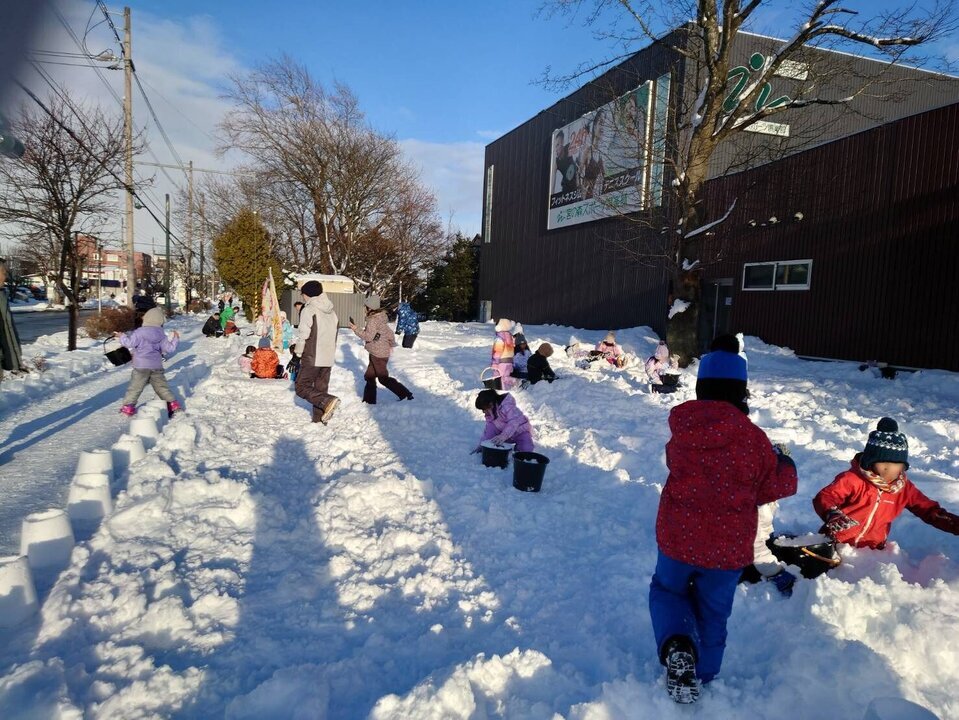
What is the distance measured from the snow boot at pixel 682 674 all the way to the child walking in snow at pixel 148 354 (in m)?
6.89

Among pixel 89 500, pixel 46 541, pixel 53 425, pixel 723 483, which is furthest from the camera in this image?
pixel 53 425

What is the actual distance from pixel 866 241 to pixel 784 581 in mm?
11566

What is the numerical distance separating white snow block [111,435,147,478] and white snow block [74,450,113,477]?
1.38 feet

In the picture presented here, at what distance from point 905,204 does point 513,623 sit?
12.7 meters

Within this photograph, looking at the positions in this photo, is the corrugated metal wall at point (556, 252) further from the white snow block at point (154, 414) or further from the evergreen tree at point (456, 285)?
the white snow block at point (154, 414)

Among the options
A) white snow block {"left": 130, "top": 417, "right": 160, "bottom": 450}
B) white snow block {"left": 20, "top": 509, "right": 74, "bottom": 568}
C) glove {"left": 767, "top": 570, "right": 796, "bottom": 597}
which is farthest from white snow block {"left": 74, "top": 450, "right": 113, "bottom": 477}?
glove {"left": 767, "top": 570, "right": 796, "bottom": 597}

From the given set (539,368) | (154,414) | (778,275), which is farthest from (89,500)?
(778,275)

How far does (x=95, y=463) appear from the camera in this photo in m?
4.56

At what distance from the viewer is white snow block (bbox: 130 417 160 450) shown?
19.8 ft

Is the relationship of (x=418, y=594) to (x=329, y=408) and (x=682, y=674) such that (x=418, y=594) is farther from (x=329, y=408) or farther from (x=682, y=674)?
(x=329, y=408)

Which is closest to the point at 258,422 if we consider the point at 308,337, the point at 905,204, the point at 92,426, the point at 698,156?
the point at 308,337

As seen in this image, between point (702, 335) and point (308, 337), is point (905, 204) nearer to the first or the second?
point (702, 335)

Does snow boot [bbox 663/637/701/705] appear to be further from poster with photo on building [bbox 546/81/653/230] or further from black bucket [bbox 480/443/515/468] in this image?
poster with photo on building [bbox 546/81/653/230]

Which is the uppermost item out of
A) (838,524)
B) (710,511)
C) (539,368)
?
(710,511)
